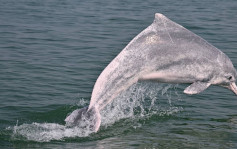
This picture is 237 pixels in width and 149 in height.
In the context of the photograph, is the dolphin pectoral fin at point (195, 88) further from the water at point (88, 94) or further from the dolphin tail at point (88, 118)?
the dolphin tail at point (88, 118)

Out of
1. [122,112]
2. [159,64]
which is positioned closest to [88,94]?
[122,112]

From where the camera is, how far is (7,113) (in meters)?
13.3

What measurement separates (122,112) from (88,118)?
2.51 m

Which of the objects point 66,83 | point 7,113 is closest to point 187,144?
point 7,113

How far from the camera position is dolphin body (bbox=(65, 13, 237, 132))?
1124cm

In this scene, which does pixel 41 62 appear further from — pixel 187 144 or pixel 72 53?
pixel 187 144

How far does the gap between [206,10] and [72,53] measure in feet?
42.9

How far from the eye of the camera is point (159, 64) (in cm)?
1177

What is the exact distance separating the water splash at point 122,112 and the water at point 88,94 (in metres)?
0.02

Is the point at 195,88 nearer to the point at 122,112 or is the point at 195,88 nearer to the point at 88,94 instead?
the point at 122,112

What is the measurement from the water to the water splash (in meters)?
0.02

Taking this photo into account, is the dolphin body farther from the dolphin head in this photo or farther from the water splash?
the water splash

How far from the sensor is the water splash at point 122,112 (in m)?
11.6

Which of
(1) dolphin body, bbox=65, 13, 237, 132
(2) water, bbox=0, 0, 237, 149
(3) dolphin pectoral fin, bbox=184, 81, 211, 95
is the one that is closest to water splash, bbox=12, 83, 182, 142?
(2) water, bbox=0, 0, 237, 149
